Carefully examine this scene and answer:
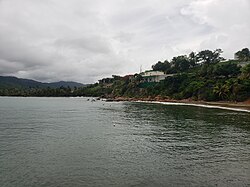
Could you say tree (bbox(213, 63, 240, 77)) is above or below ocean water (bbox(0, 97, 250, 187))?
above

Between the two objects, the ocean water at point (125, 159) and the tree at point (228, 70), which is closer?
the ocean water at point (125, 159)

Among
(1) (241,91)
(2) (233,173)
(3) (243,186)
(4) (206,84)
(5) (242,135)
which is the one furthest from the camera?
(4) (206,84)

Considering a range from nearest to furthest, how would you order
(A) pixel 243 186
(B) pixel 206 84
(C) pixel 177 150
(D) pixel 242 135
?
(A) pixel 243 186 < (C) pixel 177 150 < (D) pixel 242 135 < (B) pixel 206 84

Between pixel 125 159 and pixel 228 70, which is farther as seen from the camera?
pixel 228 70

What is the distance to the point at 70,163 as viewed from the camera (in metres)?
28.1

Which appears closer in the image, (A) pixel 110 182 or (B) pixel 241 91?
(A) pixel 110 182

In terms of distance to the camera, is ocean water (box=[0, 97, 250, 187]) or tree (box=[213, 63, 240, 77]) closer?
ocean water (box=[0, 97, 250, 187])

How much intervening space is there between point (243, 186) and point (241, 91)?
110470mm

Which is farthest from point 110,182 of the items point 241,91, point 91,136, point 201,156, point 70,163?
point 241,91

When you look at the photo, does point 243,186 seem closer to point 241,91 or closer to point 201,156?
point 201,156

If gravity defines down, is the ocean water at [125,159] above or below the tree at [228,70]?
below

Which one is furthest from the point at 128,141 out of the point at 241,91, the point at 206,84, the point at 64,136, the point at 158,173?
the point at 206,84

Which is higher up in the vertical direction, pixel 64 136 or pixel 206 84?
pixel 206 84

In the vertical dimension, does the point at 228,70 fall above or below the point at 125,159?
above
